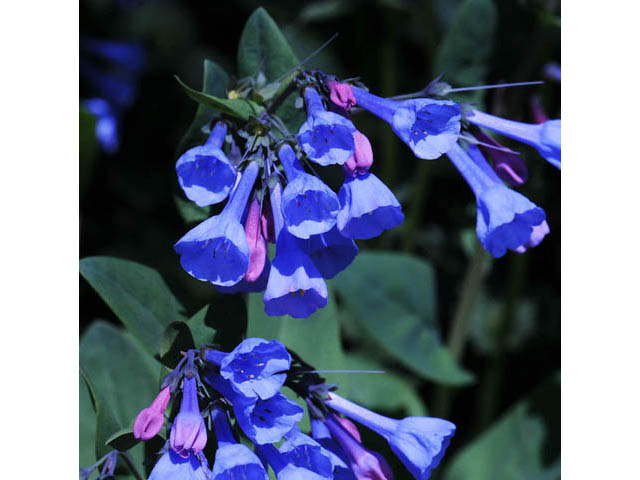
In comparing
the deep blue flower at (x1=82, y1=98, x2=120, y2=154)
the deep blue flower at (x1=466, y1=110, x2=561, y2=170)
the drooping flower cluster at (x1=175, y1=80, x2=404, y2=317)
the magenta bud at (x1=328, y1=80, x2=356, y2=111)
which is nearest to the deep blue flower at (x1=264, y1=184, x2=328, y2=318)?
the drooping flower cluster at (x1=175, y1=80, x2=404, y2=317)

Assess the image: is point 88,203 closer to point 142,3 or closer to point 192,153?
point 142,3

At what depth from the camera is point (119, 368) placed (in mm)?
1233

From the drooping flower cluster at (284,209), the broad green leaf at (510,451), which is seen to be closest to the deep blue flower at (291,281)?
the drooping flower cluster at (284,209)

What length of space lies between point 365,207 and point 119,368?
635mm

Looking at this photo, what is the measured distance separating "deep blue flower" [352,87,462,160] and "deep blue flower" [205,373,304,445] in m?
0.28

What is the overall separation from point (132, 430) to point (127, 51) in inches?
57.1

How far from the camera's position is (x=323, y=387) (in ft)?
2.75

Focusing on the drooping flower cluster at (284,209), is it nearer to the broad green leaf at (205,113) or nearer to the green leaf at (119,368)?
the broad green leaf at (205,113)

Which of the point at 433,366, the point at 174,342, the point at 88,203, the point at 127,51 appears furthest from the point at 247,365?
the point at 127,51

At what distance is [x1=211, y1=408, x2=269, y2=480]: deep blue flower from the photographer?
70 centimetres

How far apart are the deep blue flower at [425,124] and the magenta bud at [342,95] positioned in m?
0.04

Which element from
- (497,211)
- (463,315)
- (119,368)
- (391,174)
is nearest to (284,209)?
(497,211)

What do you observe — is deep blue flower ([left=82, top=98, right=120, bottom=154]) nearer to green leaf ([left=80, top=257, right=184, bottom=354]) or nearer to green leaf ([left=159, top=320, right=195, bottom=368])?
green leaf ([left=80, top=257, right=184, bottom=354])

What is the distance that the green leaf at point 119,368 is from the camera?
3.81ft
